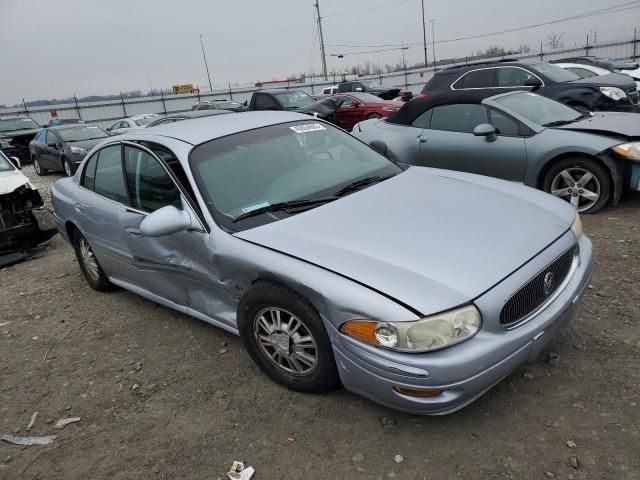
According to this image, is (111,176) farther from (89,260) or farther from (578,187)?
(578,187)

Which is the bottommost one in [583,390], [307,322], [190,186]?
[583,390]

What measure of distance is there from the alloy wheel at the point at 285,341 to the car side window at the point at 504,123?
4.22m

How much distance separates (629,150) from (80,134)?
1300cm

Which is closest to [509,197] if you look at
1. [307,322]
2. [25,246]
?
[307,322]

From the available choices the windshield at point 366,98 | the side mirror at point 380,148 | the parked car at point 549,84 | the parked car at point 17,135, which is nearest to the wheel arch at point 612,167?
the side mirror at point 380,148

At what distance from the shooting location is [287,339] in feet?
9.26

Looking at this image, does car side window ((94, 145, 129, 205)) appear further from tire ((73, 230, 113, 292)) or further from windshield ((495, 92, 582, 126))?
windshield ((495, 92, 582, 126))

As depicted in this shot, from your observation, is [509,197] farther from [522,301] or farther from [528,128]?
[528,128]

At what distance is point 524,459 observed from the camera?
2.31 m

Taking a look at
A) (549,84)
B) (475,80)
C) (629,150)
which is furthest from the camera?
(475,80)

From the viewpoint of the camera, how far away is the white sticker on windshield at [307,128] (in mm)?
3939

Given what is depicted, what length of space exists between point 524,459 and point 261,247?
169cm

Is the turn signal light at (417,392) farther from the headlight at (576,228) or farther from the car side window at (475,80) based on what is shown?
the car side window at (475,80)

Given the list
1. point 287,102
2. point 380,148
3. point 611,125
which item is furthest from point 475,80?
point 380,148
